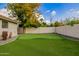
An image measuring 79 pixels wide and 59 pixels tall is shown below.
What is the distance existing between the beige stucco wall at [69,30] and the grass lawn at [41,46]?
16 cm

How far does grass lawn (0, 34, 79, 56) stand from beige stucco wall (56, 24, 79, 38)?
160 mm

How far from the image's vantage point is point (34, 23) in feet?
32.2

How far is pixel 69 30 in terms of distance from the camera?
9.79 m

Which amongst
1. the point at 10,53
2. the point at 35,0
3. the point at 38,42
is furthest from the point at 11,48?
the point at 35,0

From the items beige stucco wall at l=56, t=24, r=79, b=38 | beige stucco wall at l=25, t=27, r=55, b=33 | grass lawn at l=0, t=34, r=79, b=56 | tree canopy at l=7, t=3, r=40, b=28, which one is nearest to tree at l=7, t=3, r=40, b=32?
tree canopy at l=7, t=3, r=40, b=28

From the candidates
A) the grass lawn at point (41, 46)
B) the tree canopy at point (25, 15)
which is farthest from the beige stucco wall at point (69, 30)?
the tree canopy at point (25, 15)

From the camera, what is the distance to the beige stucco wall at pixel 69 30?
9633mm

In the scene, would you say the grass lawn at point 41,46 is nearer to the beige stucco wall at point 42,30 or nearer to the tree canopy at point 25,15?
the beige stucco wall at point 42,30

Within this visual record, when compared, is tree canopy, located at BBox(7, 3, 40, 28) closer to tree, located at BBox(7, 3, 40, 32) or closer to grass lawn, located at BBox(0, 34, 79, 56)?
tree, located at BBox(7, 3, 40, 32)

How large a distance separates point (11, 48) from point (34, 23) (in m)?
0.92

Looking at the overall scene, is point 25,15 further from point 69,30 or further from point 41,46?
point 69,30

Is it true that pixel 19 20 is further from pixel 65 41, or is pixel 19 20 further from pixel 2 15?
pixel 65 41

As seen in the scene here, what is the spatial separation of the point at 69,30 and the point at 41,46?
0.88 meters

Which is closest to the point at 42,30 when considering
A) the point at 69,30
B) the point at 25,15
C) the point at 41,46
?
the point at 41,46
